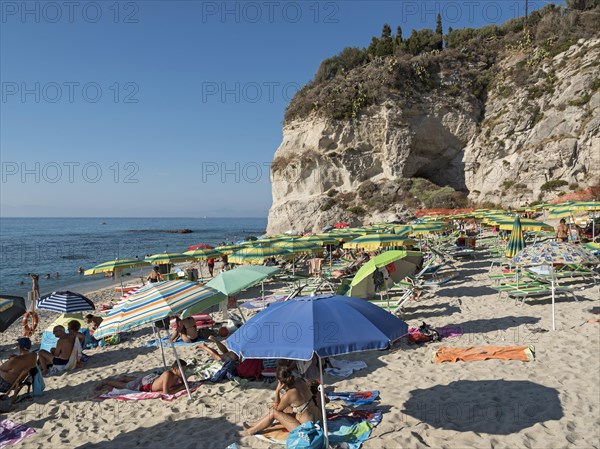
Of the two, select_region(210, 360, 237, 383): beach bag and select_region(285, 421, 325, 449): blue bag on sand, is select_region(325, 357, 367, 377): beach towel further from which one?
select_region(285, 421, 325, 449): blue bag on sand

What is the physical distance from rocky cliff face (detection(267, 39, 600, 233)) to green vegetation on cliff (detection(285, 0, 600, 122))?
0.49m

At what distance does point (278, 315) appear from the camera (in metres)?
4.39

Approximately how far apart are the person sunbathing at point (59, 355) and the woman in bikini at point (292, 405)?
5.45m

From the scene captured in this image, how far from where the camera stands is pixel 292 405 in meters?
4.82

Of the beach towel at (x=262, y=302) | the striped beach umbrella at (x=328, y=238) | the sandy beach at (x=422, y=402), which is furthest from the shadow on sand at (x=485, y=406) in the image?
the striped beach umbrella at (x=328, y=238)

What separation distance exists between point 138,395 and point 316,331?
4.04 m

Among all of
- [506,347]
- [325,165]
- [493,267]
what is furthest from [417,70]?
[506,347]

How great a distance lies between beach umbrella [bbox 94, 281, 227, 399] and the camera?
5.68 meters

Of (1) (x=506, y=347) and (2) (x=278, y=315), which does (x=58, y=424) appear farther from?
(1) (x=506, y=347)

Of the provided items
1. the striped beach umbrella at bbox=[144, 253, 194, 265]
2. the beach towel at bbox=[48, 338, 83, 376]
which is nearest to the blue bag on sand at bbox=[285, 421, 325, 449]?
the beach towel at bbox=[48, 338, 83, 376]

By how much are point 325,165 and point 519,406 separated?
42.6 meters

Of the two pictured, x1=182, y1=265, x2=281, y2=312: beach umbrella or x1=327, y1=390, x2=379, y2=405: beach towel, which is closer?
x1=327, y1=390, x2=379, y2=405: beach towel

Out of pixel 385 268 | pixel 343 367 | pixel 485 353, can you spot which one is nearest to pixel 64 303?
pixel 343 367

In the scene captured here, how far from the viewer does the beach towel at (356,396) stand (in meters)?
5.53
